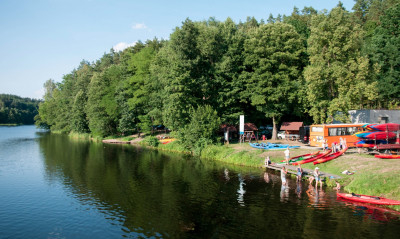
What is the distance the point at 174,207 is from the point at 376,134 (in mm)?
28411

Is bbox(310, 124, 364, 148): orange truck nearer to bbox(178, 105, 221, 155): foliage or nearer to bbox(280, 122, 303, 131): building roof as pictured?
bbox(280, 122, 303, 131): building roof

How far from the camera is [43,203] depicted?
24.8 m

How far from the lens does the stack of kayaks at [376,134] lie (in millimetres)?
35281

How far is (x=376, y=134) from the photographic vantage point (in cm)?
3522

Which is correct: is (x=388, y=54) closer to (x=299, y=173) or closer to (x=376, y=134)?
(x=376, y=134)

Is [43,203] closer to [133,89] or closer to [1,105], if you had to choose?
[133,89]

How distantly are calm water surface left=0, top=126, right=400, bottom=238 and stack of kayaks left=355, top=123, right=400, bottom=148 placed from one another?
12618 mm

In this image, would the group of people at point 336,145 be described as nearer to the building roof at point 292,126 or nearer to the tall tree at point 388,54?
the building roof at point 292,126

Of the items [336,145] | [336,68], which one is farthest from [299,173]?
[336,68]

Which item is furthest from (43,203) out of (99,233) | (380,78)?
(380,78)

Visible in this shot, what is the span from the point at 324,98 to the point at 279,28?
16.2 m

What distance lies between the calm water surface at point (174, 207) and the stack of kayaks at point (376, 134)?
12.6 meters

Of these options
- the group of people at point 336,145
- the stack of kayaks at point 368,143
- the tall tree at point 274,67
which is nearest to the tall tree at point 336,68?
the tall tree at point 274,67

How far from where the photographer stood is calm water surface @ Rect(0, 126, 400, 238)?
18578 mm
